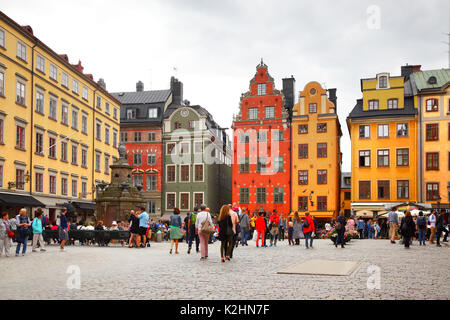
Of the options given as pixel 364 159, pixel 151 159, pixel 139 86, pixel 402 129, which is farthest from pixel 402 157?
pixel 139 86

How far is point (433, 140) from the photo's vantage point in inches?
1982

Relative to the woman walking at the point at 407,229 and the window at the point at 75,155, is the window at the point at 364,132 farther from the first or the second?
the woman walking at the point at 407,229

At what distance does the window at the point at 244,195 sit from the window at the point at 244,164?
Result: 6.64ft

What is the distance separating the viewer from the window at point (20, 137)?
37.5 m

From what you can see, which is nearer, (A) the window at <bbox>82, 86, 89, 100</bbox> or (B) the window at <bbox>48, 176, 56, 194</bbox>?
(B) the window at <bbox>48, 176, 56, 194</bbox>

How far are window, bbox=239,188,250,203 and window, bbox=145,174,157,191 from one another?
10199 mm

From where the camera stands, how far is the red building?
56750 mm

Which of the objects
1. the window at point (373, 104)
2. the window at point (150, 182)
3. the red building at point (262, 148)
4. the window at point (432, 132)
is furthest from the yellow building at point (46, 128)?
the window at point (432, 132)

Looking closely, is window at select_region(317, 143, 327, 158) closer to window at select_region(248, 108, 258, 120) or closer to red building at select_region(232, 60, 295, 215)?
red building at select_region(232, 60, 295, 215)

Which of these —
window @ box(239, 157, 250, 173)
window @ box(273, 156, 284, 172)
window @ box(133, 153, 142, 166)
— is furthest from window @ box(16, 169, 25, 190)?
window @ box(273, 156, 284, 172)

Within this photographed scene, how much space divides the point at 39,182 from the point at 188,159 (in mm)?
22174

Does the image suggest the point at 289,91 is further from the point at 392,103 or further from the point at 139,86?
the point at 139,86
